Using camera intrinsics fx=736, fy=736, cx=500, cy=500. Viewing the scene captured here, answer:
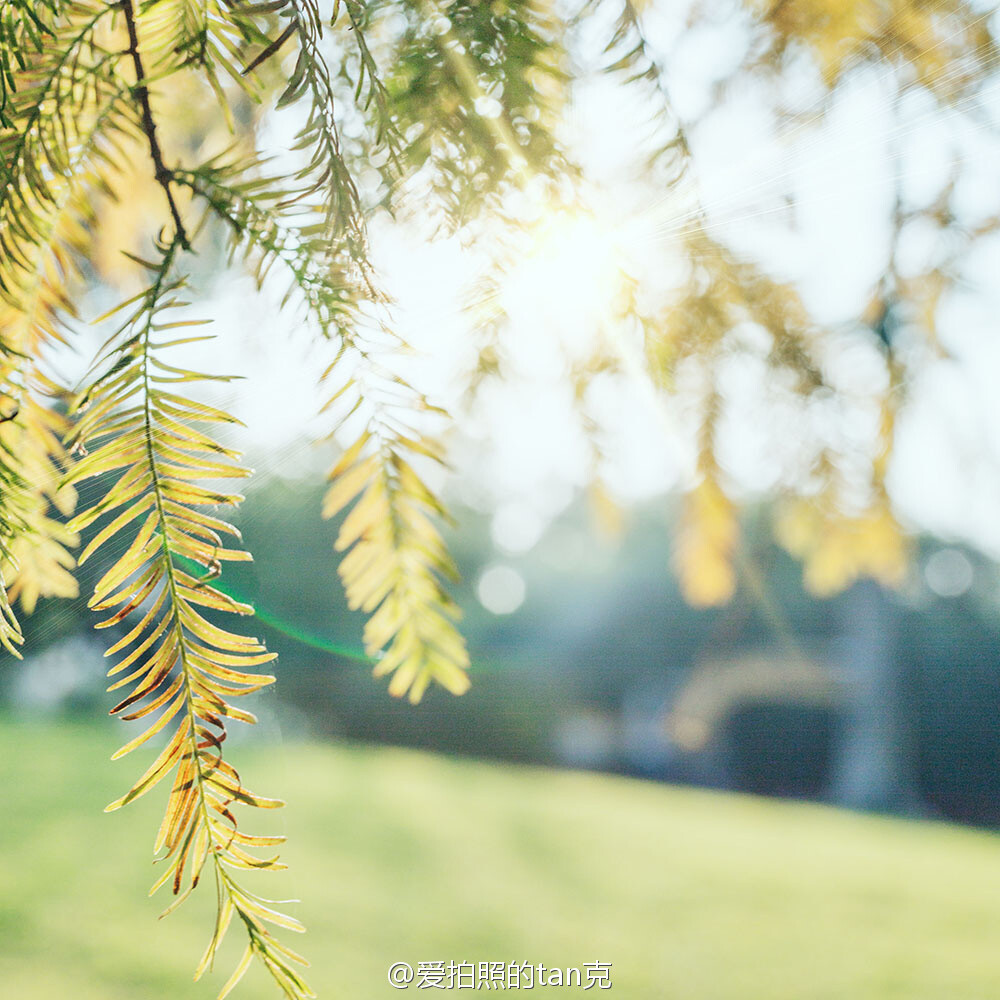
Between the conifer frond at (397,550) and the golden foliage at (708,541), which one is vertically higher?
the golden foliage at (708,541)

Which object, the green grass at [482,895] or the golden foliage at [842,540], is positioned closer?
the golden foliage at [842,540]

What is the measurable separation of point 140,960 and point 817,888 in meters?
2.55

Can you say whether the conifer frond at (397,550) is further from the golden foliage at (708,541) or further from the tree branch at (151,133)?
the golden foliage at (708,541)

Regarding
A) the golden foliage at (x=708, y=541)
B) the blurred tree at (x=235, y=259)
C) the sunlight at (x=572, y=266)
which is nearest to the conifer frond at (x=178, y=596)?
the blurred tree at (x=235, y=259)

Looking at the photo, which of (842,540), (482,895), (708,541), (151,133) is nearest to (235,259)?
(151,133)

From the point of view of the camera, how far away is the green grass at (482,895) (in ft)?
6.00

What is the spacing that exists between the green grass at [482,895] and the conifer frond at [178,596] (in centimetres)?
76

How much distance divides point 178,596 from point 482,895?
8.85ft

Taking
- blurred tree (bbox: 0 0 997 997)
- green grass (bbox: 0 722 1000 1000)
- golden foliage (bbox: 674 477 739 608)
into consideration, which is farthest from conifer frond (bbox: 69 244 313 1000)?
green grass (bbox: 0 722 1000 1000)

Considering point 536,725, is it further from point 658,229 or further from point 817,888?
point 658,229

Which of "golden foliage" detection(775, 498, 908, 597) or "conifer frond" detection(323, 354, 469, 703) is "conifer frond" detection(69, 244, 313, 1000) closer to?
"conifer frond" detection(323, 354, 469, 703)

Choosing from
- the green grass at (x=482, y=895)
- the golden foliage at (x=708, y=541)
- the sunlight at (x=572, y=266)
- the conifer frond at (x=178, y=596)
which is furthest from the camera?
the green grass at (x=482, y=895)

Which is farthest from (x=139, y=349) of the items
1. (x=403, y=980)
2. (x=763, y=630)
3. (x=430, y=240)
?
(x=763, y=630)

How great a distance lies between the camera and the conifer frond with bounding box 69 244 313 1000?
1.00ft
